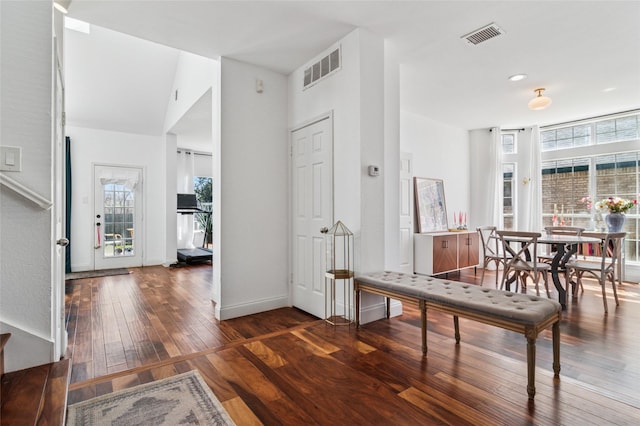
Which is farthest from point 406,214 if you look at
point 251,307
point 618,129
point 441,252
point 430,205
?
point 618,129

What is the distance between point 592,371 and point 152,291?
5007 millimetres

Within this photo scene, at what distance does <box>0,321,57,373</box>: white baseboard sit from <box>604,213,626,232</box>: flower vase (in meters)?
7.15

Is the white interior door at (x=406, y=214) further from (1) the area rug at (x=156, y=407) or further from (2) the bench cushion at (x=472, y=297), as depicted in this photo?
(1) the area rug at (x=156, y=407)

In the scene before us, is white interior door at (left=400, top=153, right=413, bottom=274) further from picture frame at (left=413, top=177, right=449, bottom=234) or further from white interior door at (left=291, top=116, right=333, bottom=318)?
white interior door at (left=291, top=116, right=333, bottom=318)

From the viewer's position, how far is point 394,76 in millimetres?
3705

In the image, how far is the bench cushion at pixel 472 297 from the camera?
2.02 meters

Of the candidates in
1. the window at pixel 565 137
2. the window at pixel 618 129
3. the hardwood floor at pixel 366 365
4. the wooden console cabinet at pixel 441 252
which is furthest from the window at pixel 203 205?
the window at pixel 618 129

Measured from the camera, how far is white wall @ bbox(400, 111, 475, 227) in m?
5.78

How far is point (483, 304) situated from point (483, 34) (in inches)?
104

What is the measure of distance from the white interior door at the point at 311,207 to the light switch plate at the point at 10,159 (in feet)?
7.88

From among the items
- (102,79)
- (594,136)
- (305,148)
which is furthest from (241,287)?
(594,136)

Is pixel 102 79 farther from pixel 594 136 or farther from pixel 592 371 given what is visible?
pixel 594 136

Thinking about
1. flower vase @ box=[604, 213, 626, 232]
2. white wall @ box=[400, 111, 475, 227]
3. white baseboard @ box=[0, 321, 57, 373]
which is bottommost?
white baseboard @ box=[0, 321, 57, 373]

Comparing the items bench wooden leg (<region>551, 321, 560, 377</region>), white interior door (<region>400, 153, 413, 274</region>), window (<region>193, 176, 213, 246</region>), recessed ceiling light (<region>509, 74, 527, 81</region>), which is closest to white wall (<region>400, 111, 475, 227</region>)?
white interior door (<region>400, 153, 413, 274</region>)
